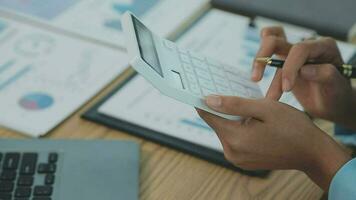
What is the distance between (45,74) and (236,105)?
1.28 ft

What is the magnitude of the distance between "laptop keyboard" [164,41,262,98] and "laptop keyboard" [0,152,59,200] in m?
0.20

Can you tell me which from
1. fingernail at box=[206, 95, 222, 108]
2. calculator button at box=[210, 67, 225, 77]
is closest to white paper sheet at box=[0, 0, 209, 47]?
calculator button at box=[210, 67, 225, 77]

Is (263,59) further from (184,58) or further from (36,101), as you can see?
→ (36,101)

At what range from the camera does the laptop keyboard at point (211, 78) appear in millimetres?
712

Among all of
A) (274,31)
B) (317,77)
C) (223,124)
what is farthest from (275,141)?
(274,31)

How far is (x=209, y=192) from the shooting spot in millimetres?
760

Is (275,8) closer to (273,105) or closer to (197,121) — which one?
(197,121)

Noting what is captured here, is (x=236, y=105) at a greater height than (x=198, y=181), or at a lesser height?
greater

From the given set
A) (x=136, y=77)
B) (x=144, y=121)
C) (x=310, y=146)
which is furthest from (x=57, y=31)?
(x=310, y=146)

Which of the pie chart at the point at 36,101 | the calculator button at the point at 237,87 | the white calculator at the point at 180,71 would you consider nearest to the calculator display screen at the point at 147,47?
the white calculator at the point at 180,71

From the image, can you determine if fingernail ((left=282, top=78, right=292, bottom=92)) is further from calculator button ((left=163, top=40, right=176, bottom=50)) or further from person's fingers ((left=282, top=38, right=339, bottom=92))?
calculator button ((left=163, top=40, right=176, bottom=50))

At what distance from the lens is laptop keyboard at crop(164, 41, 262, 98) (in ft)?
2.34

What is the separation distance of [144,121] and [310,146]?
0.25 metres

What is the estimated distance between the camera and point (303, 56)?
812 millimetres
